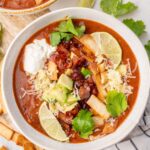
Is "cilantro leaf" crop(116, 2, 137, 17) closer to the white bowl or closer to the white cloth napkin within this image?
the white cloth napkin

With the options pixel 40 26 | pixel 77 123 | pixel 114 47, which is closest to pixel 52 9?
pixel 40 26

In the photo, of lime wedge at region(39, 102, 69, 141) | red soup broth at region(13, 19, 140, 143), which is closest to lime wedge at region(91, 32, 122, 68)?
red soup broth at region(13, 19, 140, 143)

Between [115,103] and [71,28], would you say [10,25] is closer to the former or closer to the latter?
[71,28]

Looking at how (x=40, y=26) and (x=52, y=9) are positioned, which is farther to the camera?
(x=52, y=9)

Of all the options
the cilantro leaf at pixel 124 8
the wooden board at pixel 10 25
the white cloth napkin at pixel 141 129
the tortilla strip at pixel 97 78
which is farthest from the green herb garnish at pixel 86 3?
the tortilla strip at pixel 97 78

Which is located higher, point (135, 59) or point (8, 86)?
point (135, 59)

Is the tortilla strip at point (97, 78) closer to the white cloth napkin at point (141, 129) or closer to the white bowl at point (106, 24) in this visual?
the white bowl at point (106, 24)

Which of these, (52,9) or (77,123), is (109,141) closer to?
(77,123)
